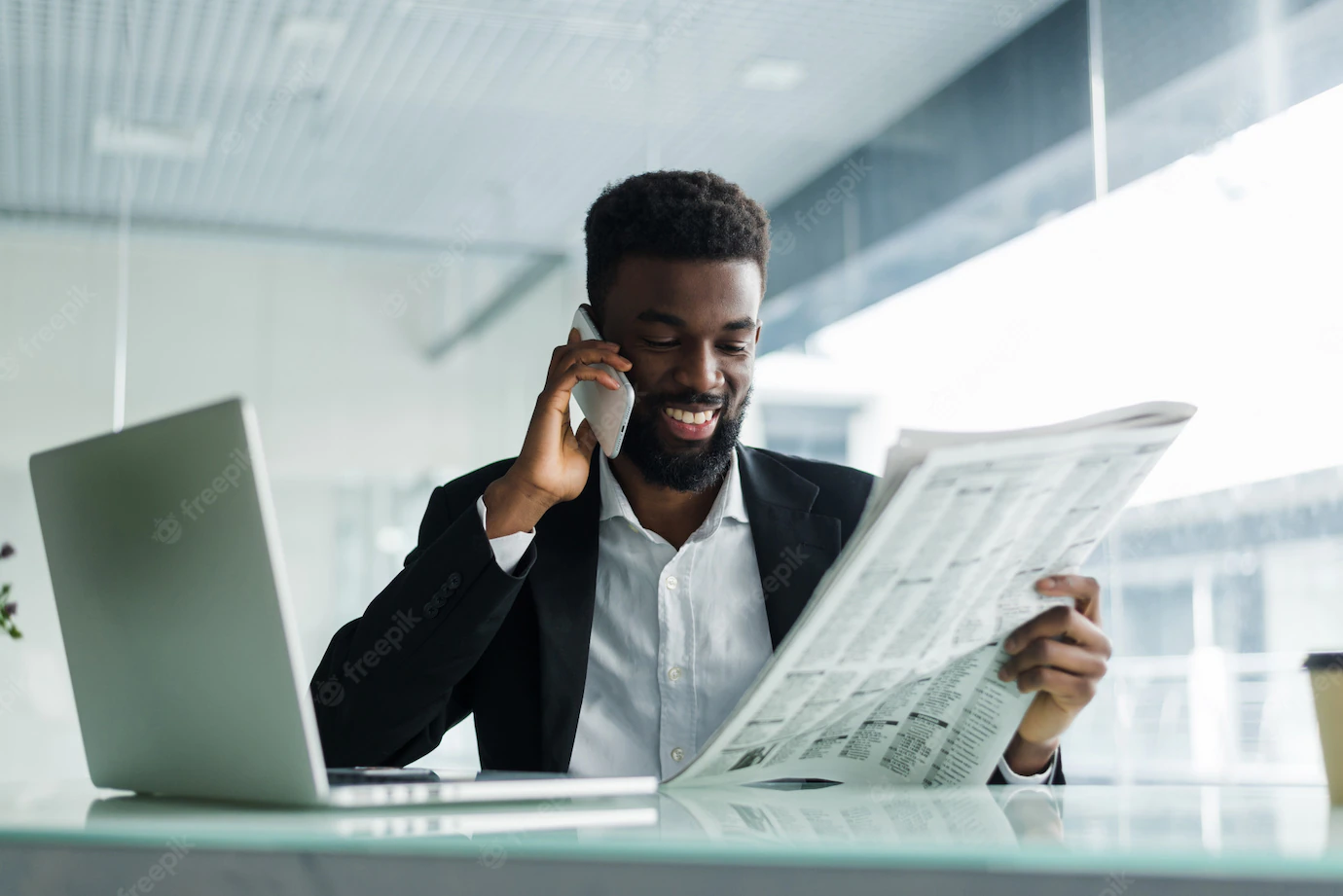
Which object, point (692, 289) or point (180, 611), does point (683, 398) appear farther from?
point (180, 611)

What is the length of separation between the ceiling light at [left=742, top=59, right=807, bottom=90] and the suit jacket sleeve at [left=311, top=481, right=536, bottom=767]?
115 inches

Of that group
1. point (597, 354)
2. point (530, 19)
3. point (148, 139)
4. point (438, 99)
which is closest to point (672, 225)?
point (597, 354)

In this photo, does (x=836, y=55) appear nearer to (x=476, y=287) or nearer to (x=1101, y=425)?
(x=476, y=287)

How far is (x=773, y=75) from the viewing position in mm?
3795

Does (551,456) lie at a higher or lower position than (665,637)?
higher

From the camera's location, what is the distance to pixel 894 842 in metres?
0.54

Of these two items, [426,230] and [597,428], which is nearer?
[597,428]

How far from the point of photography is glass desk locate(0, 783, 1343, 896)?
506 millimetres

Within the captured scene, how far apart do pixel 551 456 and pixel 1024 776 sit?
0.53 m

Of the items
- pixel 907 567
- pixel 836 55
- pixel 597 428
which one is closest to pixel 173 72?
pixel 836 55

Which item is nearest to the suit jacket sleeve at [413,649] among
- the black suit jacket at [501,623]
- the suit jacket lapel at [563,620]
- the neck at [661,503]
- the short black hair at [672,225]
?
the black suit jacket at [501,623]

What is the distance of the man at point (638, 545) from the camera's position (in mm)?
1170

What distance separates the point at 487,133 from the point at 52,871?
3.61m

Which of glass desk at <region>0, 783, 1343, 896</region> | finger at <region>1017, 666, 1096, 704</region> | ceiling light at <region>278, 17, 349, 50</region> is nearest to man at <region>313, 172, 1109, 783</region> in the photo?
finger at <region>1017, 666, 1096, 704</region>
